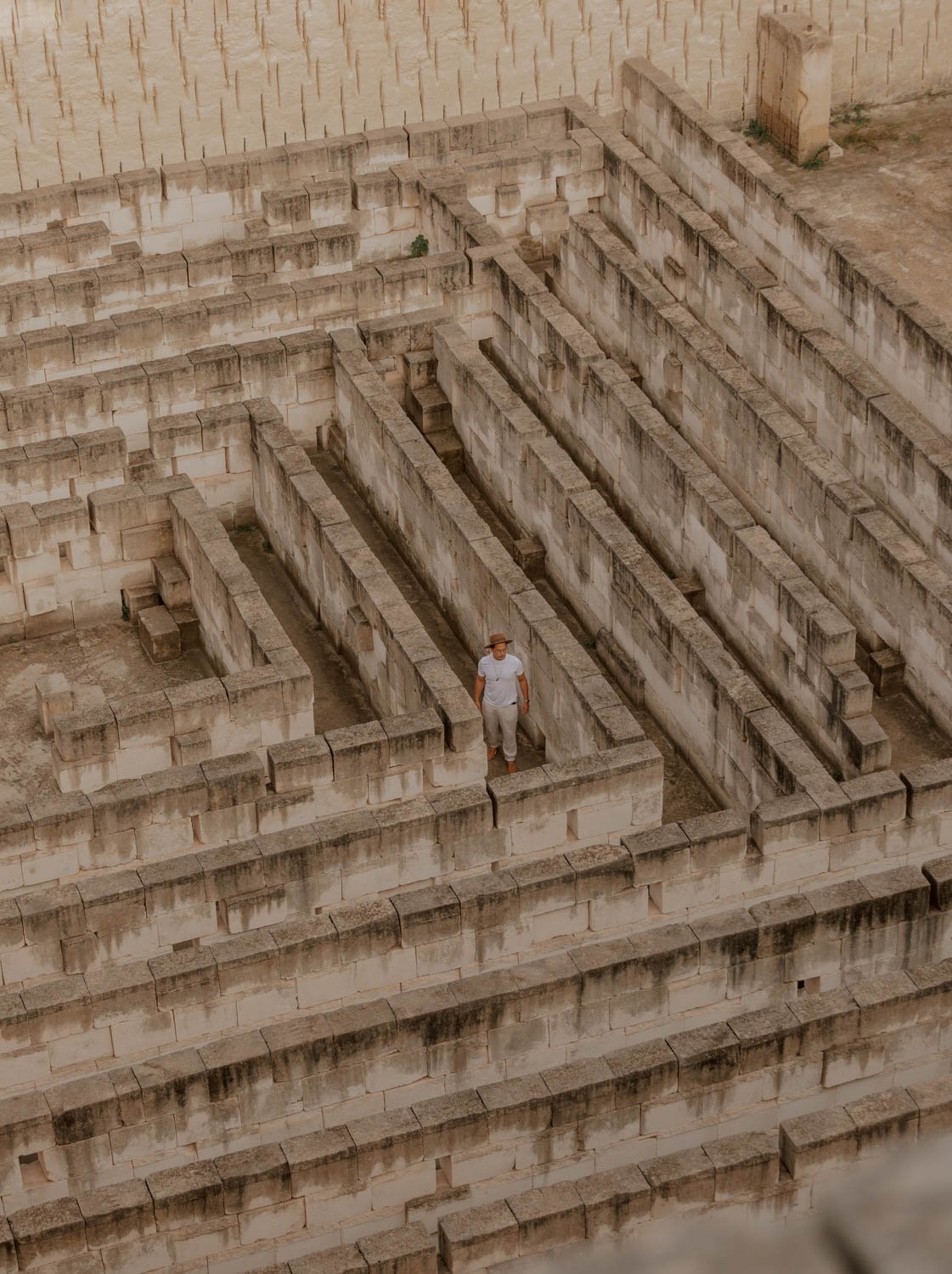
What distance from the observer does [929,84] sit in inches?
1435

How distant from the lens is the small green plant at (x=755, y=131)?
117 feet

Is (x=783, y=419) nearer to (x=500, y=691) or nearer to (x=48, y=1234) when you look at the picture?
(x=500, y=691)

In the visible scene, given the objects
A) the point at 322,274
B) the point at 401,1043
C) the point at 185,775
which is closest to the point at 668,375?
the point at 322,274

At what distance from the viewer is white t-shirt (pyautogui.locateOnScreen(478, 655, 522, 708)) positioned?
22656mm

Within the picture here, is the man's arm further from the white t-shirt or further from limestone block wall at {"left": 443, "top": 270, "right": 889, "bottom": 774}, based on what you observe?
limestone block wall at {"left": 443, "top": 270, "right": 889, "bottom": 774}

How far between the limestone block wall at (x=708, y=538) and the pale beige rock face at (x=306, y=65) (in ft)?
17.1

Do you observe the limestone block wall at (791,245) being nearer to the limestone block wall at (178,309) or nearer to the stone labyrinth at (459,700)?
the stone labyrinth at (459,700)

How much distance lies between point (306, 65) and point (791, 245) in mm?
7881

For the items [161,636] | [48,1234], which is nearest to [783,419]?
[161,636]

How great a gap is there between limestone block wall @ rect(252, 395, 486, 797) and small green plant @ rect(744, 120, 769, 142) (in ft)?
39.8

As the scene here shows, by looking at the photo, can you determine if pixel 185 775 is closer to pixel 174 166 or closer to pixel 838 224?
pixel 174 166

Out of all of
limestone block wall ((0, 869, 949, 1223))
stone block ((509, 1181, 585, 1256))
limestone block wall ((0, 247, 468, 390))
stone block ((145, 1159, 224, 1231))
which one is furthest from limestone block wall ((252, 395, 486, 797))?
stone block ((509, 1181, 585, 1256))

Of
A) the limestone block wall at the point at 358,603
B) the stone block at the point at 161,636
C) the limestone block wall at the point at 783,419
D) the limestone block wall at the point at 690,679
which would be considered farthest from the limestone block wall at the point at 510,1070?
the stone block at the point at 161,636

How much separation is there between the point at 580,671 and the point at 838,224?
1311 centimetres
